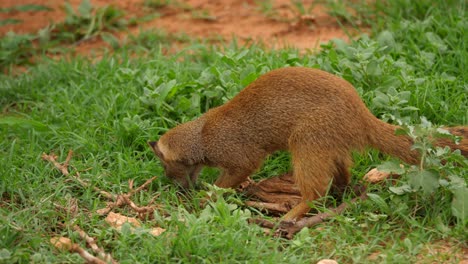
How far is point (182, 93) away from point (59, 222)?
161cm

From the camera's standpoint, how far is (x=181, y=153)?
475cm

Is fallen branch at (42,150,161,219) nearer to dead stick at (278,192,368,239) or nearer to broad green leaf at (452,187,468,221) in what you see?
dead stick at (278,192,368,239)

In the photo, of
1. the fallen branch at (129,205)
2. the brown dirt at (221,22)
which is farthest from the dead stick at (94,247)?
the brown dirt at (221,22)

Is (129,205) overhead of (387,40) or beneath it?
beneath

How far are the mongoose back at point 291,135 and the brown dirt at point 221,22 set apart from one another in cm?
190

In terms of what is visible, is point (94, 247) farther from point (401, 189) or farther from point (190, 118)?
point (401, 189)

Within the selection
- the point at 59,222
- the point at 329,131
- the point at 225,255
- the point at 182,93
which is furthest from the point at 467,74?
the point at 59,222

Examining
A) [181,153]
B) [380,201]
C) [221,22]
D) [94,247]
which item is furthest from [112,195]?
[221,22]

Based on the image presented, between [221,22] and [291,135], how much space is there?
3.19 m

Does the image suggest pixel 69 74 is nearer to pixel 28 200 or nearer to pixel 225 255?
pixel 28 200

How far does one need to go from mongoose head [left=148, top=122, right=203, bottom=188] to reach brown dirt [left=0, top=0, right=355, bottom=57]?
6.25ft

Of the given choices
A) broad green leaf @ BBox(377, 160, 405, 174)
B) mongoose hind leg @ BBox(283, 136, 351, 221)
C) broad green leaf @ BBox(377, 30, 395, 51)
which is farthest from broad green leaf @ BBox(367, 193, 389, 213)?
broad green leaf @ BBox(377, 30, 395, 51)

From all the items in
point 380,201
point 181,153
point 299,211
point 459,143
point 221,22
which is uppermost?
point 221,22

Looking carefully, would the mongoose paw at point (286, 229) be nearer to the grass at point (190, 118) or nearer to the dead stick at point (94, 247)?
the grass at point (190, 118)
